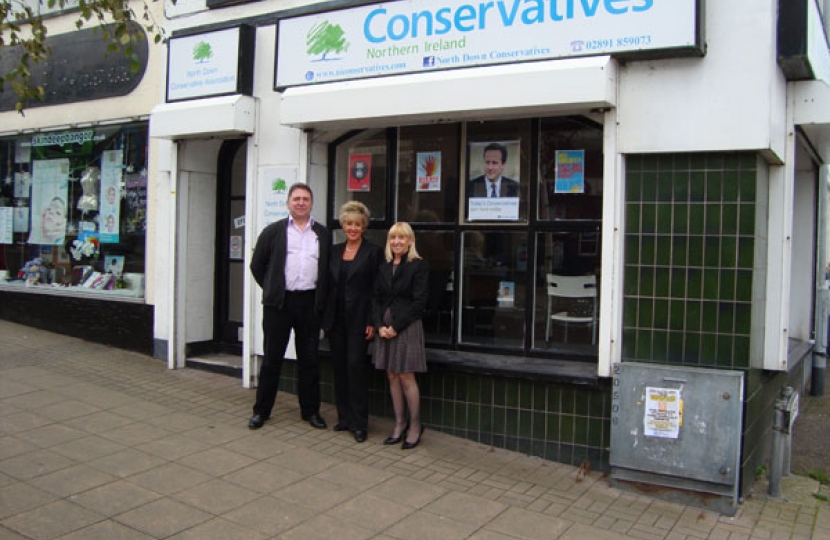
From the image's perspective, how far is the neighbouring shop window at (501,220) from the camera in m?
5.84

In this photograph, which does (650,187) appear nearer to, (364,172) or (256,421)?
(364,172)

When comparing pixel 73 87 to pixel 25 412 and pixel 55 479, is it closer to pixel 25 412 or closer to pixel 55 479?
pixel 25 412

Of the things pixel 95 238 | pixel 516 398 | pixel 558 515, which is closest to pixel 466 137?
pixel 516 398

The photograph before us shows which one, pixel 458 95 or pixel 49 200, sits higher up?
pixel 458 95

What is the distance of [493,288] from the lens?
6238 mm

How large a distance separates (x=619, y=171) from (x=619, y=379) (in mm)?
1465

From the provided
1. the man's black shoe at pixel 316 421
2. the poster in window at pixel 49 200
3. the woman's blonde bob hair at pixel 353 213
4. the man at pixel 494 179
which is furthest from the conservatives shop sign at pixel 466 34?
the poster in window at pixel 49 200

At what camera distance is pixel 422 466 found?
5176 millimetres

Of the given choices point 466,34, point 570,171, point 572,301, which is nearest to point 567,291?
point 572,301

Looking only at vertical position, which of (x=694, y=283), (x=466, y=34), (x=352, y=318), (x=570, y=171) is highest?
(x=466, y=34)

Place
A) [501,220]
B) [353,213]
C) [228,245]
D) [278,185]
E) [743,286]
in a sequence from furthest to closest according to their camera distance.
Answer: [228,245] < [278,185] < [501,220] < [353,213] < [743,286]

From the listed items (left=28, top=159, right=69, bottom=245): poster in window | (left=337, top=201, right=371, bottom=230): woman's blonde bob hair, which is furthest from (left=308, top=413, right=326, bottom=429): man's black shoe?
(left=28, top=159, right=69, bottom=245): poster in window

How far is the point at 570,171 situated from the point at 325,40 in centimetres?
247

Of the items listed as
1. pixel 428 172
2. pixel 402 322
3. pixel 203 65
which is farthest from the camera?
pixel 203 65
